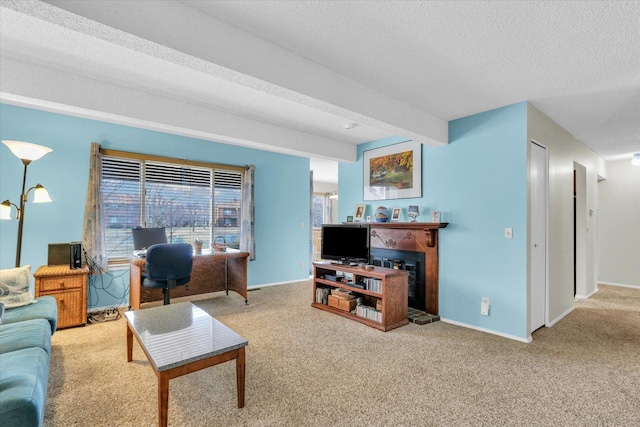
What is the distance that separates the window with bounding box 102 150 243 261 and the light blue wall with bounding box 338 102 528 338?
3180mm

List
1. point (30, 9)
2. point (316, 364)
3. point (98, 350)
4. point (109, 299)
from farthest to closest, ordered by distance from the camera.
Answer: point (109, 299) → point (98, 350) → point (316, 364) → point (30, 9)

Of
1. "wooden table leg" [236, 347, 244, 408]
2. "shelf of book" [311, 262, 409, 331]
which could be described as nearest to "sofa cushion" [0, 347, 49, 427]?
"wooden table leg" [236, 347, 244, 408]

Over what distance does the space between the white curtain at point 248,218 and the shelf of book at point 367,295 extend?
141cm

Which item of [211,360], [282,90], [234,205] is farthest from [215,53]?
[234,205]

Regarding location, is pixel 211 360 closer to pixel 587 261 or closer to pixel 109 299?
pixel 109 299

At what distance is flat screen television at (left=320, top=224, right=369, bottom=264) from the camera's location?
12.8ft

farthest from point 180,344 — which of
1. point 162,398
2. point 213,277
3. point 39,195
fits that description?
point 213,277

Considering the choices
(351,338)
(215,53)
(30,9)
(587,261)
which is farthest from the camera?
(587,261)

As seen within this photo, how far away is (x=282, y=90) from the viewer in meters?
2.33

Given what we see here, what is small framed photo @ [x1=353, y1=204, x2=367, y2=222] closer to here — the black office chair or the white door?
the white door

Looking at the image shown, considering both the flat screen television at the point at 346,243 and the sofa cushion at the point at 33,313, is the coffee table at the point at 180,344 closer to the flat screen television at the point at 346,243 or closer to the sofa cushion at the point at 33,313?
the sofa cushion at the point at 33,313

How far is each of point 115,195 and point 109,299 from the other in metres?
1.41

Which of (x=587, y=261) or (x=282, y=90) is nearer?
(x=282, y=90)

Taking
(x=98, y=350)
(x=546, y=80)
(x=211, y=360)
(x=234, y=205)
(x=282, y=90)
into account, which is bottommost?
(x=98, y=350)
